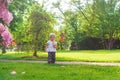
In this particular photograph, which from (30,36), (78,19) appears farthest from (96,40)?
(30,36)

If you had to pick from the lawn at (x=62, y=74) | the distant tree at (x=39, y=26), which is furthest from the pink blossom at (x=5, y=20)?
the distant tree at (x=39, y=26)

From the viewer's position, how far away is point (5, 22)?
9.61ft

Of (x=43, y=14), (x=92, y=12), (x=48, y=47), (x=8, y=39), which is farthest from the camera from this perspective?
(x=92, y=12)

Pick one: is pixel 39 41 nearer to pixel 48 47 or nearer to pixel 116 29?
pixel 48 47

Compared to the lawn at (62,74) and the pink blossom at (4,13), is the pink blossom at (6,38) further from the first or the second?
the lawn at (62,74)

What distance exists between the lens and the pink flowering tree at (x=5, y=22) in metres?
2.78

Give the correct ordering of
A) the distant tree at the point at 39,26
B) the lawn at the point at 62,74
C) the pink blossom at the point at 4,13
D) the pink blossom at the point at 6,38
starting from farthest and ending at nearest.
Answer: the distant tree at the point at 39,26
the lawn at the point at 62,74
the pink blossom at the point at 6,38
the pink blossom at the point at 4,13

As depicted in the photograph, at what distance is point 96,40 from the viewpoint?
6488 centimetres

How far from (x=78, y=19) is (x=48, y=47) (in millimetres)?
57063

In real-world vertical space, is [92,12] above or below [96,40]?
above

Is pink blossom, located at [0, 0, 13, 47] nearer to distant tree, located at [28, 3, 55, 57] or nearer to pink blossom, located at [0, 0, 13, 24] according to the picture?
pink blossom, located at [0, 0, 13, 24]

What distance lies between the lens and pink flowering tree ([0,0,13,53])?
2.78 meters

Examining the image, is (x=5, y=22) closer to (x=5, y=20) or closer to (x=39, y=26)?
(x=5, y=20)

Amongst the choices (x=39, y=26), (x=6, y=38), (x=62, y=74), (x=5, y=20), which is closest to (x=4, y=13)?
(x=5, y=20)
